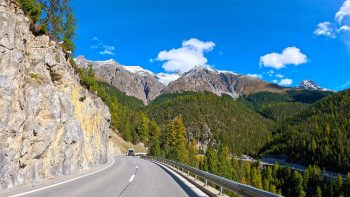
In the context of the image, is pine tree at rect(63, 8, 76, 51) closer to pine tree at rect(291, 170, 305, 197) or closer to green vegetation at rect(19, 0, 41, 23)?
green vegetation at rect(19, 0, 41, 23)

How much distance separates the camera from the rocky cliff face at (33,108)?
62.8 ft

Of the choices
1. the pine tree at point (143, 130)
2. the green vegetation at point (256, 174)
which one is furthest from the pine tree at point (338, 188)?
the pine tree at point (143, 130)

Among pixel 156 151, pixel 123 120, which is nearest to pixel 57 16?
pixel 156 151

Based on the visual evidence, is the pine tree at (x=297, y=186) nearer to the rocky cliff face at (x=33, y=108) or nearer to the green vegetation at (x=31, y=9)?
the rocky cliff face at (x=33, y=108)

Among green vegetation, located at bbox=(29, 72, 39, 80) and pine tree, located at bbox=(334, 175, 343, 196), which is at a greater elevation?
green vegetation, located at bbox=(29, 72, 39, 80)

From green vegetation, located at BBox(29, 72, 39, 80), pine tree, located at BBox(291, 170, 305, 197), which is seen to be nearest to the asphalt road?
green vegetation, located at BBox(29, 72, 39, 80)

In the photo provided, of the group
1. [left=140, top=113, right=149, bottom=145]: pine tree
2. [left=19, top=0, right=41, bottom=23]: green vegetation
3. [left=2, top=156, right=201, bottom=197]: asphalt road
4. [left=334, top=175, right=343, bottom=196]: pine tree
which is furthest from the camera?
[left=140, top=113, right=149, bottom=145]: pine tree

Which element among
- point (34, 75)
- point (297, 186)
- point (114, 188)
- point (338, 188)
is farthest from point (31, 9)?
point (297, 186)

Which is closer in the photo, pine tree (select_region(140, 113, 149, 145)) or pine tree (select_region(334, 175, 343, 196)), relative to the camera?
pine tree (select_region(334, 175, 343, 196))

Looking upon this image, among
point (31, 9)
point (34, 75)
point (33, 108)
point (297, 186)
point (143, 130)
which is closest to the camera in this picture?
point (33, 108)

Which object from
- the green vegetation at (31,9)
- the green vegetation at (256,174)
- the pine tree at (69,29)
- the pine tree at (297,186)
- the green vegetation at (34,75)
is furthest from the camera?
the pine tree at (297,186)

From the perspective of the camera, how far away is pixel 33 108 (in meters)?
23.2

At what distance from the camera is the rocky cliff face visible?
19.1 meters

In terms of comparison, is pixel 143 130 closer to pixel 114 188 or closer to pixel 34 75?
pixel 34 75
